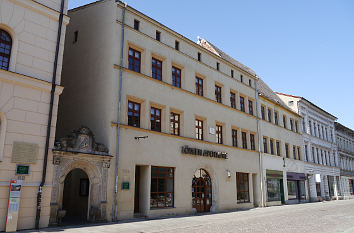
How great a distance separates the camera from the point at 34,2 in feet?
43.2

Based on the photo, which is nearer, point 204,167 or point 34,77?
point 34,77

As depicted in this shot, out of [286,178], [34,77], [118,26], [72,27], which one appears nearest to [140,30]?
[118,26]

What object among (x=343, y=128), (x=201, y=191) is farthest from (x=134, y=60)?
(x=343, y=128)

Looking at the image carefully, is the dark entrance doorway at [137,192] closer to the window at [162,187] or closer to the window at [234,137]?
the window at [162,187]

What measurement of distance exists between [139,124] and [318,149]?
32.0 metres

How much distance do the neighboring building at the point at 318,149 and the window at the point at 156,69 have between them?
2436cm

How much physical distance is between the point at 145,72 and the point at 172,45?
3522 mm

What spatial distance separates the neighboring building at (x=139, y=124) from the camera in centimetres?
1478

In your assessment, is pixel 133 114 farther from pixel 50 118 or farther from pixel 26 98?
pixel 26 98

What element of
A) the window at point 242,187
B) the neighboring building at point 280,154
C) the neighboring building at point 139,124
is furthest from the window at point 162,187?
the neighboring building at point 280,154

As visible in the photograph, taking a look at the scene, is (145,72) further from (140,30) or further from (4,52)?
(4,52)

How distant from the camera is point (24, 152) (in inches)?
473

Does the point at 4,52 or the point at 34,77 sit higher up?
the point at 4,52

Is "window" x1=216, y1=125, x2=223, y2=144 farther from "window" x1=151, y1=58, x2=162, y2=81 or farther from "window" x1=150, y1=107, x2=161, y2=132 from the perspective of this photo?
"window" x1=151, y1=58, x2=162, y2=81
